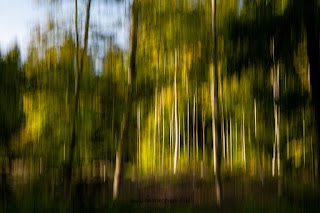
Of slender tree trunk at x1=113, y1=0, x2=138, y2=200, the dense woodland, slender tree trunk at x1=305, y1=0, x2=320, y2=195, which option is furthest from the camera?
the dense woodland

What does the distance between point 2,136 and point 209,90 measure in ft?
45.4

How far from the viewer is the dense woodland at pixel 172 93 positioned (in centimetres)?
1213

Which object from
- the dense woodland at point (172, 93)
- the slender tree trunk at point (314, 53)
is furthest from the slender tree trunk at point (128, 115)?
the slender tree trunk at point (314, 53)

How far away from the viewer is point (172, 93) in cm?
2611

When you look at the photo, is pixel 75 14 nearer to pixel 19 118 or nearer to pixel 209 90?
pixel 209 90

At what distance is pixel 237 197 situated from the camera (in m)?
16.8

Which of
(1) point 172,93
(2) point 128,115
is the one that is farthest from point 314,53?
(1) point 172,93

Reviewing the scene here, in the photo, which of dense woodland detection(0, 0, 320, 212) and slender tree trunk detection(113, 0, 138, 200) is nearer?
slender tree trunk detection(113, 0, 138, 200)

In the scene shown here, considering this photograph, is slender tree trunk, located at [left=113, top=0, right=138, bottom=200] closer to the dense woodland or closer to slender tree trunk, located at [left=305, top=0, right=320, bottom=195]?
the dense woodland

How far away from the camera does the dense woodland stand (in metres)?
12.1

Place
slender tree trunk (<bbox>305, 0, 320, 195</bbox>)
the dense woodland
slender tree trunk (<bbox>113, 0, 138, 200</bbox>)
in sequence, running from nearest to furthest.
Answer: slender tree trunk (<bbox>305, 0, 320, 195</bbox>)
slender tree trunk (<bbox>113, 0, 138, 200</bbox>)
the dense woodland

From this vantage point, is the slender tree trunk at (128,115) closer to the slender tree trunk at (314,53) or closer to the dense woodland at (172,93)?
the dense woodland at (172,93)

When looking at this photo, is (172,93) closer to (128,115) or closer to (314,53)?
(128,115)

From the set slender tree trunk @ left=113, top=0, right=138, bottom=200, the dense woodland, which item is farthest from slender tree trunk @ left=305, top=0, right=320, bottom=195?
slender tree trunk @ left=113, top=0, right=138, bottom=200
